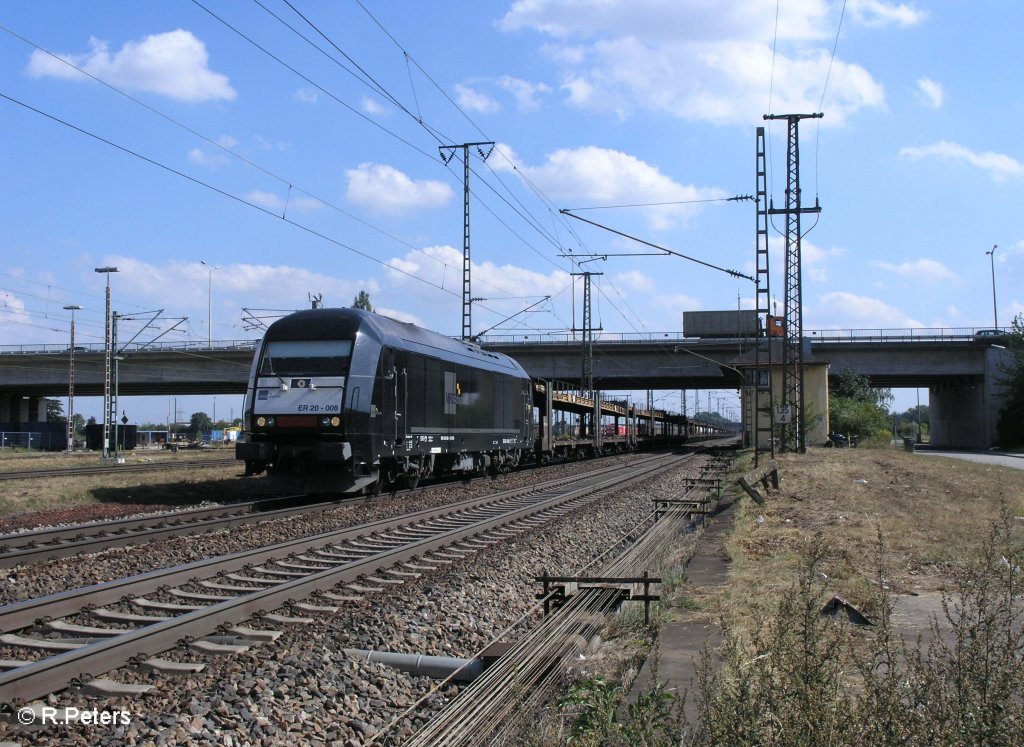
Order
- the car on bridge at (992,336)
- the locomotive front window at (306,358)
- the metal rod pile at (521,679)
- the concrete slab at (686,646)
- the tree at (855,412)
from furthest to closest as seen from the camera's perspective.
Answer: the car on bridge at (992,336)
the tree at (855,412)
the locomotive front window at (306,358)
the concrete slab at (686,646)
the metal rod pile at (521,679)

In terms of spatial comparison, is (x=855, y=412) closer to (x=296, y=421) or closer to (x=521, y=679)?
(x=296, y=421)

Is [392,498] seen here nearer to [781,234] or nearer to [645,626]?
[645,626]

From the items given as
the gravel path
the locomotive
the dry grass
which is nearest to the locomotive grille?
the locomotive

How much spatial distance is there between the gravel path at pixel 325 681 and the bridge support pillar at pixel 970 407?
185 ft

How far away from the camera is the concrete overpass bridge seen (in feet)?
182

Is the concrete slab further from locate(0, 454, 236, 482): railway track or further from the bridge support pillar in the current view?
the bridge support pillar

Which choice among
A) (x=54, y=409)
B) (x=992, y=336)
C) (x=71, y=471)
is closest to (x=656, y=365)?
(x=992, y=336)

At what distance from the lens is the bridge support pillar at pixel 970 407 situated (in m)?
55.8

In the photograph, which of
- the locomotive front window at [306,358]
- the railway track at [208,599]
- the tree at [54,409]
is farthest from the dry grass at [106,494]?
the tree at [54,409]

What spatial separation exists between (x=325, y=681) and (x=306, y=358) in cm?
1098

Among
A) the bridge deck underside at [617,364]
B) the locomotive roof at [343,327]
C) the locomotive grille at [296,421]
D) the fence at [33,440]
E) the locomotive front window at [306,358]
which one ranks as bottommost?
the fence at [33,440]

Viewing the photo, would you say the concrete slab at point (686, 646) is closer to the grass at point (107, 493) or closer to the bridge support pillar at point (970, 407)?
the grass at point (107, 493)

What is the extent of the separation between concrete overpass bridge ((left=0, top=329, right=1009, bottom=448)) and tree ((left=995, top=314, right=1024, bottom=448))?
98 cm

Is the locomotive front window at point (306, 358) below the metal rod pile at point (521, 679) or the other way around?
the other way around
